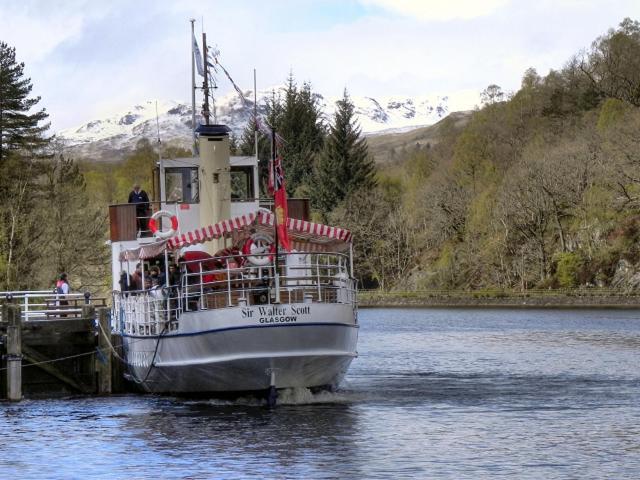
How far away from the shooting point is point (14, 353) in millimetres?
39781

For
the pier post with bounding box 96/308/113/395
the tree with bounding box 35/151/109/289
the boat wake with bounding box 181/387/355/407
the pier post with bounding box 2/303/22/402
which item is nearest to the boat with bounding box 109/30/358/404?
the boat wake with bounding box 181/387/355/407

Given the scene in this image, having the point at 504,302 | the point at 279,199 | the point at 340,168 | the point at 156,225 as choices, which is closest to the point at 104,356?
the point at 156,225

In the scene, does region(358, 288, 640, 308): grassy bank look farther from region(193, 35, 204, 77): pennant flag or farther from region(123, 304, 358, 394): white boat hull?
region(123, 304, 358, 394): white boat hull

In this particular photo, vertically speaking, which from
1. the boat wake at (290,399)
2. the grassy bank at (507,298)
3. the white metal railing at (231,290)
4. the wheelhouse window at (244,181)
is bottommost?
the boat wake at (290,399)

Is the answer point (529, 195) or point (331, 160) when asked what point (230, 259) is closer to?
point (529, 195)

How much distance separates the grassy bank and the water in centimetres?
6250

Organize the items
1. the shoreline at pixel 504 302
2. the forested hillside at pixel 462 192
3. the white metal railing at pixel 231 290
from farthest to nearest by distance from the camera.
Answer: the shoreline at pixel 504 302 → the forested hillside at pixel 462 192 → the white metal railing at pixel 231 290

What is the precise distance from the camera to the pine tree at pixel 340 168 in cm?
Result: 15138

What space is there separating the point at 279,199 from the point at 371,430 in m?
6.56

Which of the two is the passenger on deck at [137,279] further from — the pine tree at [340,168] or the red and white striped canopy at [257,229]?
the pine tree at [340,168]

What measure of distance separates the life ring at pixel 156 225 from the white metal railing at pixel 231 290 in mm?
1782

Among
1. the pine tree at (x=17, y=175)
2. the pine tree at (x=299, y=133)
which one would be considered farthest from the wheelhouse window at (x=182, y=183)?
the pine tree at (x=299, y=133)

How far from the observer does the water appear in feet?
94.2

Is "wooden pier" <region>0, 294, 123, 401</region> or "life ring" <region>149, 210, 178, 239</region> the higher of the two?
"life ring" <region>149, 210, 178, 239</region>
